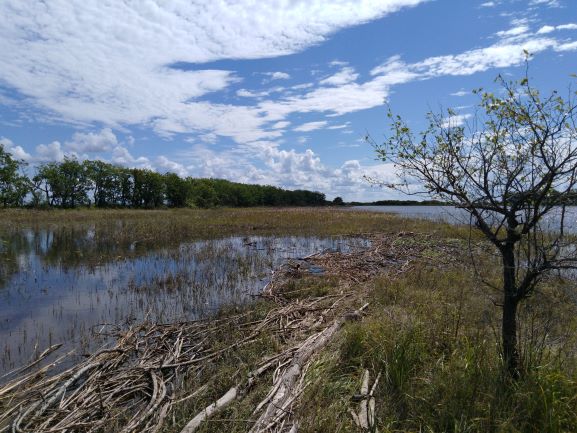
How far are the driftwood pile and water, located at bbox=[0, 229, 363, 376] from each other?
1.18m

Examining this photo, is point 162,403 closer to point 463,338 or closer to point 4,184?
point 463,338

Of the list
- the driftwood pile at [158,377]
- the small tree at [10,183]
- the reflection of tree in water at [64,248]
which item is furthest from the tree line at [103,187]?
the driftwood pile at [158,377]

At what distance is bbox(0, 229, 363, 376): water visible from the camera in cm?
806

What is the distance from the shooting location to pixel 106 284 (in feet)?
39.8

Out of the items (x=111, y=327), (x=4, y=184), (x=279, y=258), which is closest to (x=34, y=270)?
(x=111, y=327)

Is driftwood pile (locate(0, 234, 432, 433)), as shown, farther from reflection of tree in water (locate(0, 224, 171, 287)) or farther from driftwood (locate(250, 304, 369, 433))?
reflection of tree in water (locate(0, 224, 171, 287))

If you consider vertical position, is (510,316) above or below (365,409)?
above

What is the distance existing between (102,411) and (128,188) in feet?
244

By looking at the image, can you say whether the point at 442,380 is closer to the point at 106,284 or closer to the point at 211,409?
the point at 211,409

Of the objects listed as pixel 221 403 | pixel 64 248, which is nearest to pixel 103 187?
pixel 64 248

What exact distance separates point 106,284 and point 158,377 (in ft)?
25.0

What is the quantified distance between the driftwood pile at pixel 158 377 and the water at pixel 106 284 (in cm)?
118

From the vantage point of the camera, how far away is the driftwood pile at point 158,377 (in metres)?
4.37

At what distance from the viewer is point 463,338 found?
18.1ft
